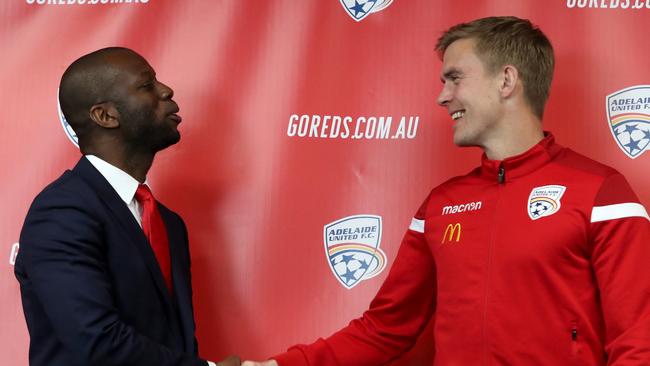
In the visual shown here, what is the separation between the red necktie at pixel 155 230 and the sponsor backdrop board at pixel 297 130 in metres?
0.35

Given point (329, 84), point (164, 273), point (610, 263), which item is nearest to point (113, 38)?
point (329, 84)

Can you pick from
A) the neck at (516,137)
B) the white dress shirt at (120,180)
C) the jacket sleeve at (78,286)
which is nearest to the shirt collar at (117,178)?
the white dress shirt at (120,180)

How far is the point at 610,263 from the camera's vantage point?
1704 mm

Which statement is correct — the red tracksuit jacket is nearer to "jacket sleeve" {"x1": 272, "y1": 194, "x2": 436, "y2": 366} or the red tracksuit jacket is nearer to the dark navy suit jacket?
"jacket sleeve" {"x1": 272, "y1": 194, "x2": 436, "y2": 366}

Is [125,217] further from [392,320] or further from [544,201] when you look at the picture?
[544,201]

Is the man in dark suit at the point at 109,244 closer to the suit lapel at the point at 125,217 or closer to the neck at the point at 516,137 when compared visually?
the suit lapel at the point at 125,217

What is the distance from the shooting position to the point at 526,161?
1873 millimetres

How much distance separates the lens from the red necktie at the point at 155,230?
1.96 metres

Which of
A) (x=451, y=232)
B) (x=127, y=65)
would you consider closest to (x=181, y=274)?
(x=127, y=65)

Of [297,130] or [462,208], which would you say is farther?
[297,130]

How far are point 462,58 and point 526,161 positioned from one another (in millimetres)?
284

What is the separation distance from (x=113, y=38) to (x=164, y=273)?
766 millimetres

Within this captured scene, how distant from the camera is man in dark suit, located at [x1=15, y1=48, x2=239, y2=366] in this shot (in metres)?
1.71

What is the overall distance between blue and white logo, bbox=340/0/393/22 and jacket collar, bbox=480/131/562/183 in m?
0.65
